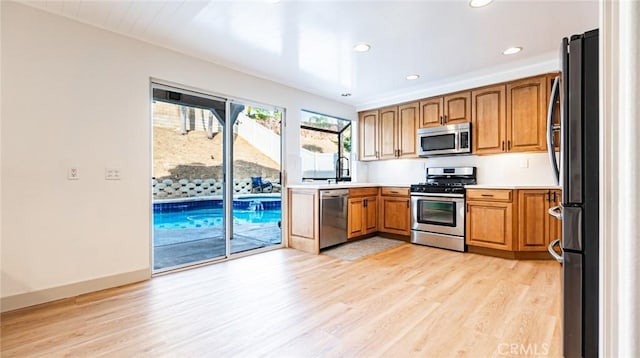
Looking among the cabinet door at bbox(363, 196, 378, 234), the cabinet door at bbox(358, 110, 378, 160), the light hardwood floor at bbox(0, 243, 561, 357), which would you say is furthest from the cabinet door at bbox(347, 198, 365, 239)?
the light hardwood floor at bbox(0, 243, 561, 357)

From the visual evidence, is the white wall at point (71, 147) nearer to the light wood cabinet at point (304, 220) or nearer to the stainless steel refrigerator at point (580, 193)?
the light wood cabinet at point (304, 220)

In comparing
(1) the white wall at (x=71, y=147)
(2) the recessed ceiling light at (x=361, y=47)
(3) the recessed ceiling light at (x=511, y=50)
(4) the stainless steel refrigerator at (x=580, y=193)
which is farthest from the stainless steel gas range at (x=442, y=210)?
(1) the white wall at (x=71, y=147)

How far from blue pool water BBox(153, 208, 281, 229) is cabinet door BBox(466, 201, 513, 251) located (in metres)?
2.64

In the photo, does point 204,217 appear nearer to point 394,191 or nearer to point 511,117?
point 394,191

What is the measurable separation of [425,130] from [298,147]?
1975mm

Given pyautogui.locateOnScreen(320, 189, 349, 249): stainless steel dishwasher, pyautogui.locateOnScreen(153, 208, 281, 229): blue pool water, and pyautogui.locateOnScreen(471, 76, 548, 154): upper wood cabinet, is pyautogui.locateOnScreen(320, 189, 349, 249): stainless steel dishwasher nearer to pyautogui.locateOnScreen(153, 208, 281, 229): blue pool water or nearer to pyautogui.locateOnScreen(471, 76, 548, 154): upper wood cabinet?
pyautogui.locateOnScreen(153, 208, 281, 229): blue pool water

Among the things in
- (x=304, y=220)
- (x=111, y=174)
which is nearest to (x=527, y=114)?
(x=304, y=220)

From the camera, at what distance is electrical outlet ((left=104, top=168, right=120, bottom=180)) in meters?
2.89

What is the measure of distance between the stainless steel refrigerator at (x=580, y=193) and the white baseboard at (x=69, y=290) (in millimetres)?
3393

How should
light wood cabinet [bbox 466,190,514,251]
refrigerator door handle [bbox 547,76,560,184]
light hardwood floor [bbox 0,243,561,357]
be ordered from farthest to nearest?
light wood cabinet [bbox 466,190,514,251]
light hardwood floor [bbox 0,243,561,357]
refrigerator door handle [bbox 547,76,560,184]

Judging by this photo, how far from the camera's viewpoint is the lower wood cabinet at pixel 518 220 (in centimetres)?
368

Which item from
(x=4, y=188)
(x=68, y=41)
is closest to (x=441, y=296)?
(x=4, y=188)

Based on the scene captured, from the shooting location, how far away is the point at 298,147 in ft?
15.4

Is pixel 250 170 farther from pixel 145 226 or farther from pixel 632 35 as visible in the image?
pixel 632 35
